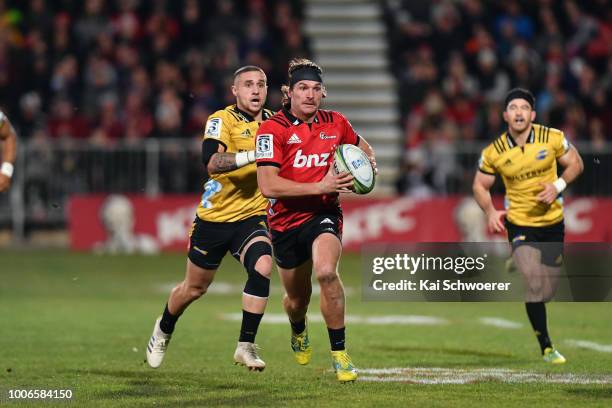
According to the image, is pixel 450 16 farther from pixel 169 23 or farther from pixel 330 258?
pixel 330 258

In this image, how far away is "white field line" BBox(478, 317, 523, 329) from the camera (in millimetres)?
15523

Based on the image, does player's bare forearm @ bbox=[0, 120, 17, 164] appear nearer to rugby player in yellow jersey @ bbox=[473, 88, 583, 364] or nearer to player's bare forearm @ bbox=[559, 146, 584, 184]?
rugby player in yellow jersey @ bbox=[473, 88, 583, 364]

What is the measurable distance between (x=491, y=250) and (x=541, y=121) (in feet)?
47.4

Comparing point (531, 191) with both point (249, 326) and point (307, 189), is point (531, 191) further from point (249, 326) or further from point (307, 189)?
point (249, 326)

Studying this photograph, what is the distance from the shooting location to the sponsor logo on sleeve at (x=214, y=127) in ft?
35.4

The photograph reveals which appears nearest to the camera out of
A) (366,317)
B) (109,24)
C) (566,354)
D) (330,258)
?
(330,258)

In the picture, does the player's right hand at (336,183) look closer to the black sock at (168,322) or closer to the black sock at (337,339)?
the black sock at (337,339)

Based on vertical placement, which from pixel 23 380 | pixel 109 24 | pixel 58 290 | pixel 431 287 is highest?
pixel 109 24

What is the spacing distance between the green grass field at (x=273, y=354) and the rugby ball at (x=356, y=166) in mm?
1472

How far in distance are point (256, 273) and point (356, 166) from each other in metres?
1.22

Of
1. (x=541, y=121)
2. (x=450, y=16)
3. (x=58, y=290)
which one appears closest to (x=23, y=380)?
(x=58, y=290)

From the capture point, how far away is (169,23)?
27391 millimetres

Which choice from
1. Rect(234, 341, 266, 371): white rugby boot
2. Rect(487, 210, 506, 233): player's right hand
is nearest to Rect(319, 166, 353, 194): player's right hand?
Rect(234, 341, 266, 371): white rugby boot

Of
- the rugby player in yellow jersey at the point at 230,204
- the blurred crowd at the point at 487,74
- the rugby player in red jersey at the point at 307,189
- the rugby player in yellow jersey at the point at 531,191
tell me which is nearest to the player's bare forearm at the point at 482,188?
the rugby player in yellow jersey at the point at 531,191
